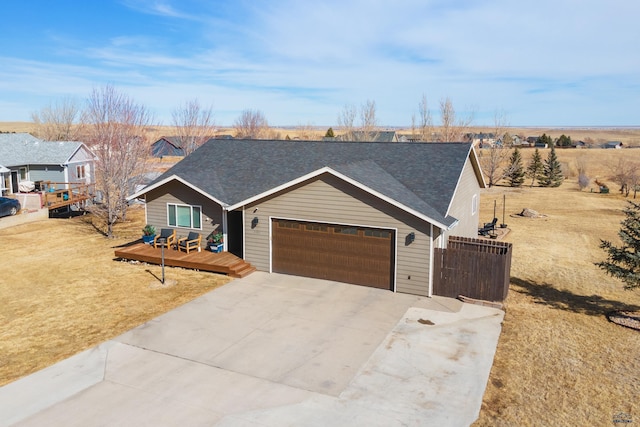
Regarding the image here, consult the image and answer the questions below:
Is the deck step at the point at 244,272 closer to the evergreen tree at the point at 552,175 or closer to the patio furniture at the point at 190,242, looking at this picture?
the patio furniture at the point at 190,242

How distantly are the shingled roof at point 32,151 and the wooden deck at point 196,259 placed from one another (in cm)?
2274

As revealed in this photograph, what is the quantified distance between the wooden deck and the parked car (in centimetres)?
1260

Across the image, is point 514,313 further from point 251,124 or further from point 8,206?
point 251,124

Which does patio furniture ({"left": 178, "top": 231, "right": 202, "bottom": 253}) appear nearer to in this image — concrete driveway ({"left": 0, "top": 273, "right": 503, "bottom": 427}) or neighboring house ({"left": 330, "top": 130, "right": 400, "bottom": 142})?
concrete driveway ({"left": 0, "top": 273, "right": 503, "bottom": 427})

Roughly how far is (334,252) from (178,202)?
7965 mm

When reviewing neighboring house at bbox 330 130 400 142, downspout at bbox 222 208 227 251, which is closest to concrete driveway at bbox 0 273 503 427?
downspout at bbox 222 208 227 251

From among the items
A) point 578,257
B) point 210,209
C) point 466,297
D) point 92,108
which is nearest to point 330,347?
point 466,297

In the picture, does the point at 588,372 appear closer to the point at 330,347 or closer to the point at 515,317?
the point at 515,317

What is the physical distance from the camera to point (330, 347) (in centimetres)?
1238

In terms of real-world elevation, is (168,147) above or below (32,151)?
above

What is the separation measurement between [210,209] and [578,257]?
16906 millimetres

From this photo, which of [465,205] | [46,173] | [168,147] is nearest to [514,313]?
[465,205]

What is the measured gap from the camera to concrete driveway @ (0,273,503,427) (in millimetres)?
9406

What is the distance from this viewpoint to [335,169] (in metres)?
17.0
